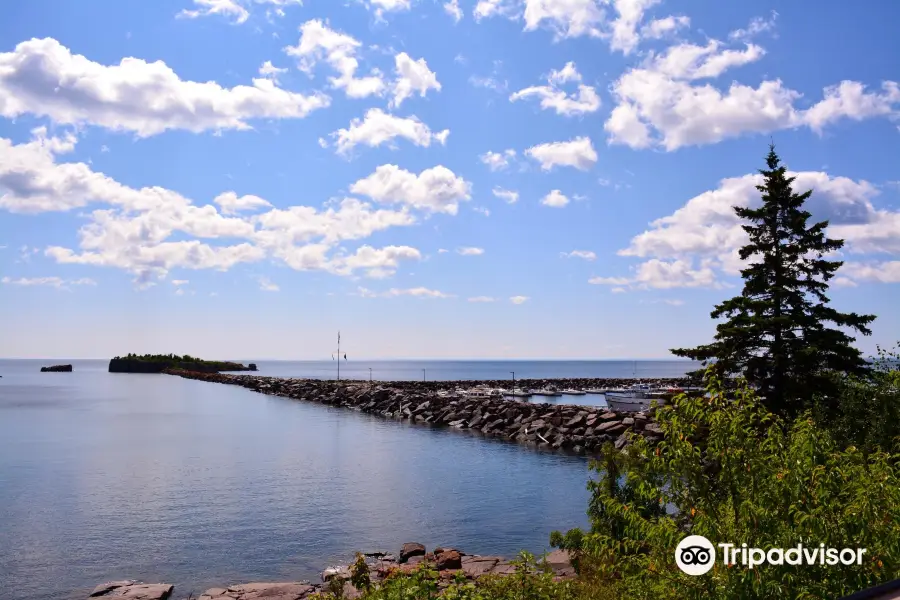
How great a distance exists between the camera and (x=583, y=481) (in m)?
28.2

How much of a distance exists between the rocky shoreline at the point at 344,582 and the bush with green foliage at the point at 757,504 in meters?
5.91

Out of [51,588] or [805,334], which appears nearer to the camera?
[51,588]

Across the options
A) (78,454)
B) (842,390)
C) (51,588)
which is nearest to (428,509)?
(51,588)

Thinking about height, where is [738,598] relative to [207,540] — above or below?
above

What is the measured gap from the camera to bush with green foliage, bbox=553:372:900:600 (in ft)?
21.1

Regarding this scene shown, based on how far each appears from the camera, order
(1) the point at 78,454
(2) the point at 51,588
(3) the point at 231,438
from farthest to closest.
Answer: (3) the point at 231,438 → (1) the point at 78,454 → (2) the point at 51,588

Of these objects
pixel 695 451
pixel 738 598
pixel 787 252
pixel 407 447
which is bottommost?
pixel 407 447

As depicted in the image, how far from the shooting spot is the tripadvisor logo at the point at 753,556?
6.48 m

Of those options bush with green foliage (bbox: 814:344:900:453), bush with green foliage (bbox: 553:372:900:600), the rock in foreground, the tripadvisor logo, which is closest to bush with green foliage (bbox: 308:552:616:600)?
bush with green foliage (bbox: 553:372:900:600)

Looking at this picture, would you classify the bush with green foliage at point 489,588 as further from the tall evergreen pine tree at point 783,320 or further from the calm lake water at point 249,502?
the tall evergreen pine tree at point 783,320

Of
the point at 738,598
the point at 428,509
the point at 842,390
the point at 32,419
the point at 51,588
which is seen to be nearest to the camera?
the point at 738,598

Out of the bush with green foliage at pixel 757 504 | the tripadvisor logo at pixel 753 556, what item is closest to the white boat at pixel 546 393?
the bush with green foliage at pixel 757 504

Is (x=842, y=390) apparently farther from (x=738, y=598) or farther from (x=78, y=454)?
(x=78, y=454)

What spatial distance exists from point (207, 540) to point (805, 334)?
2359 cm
